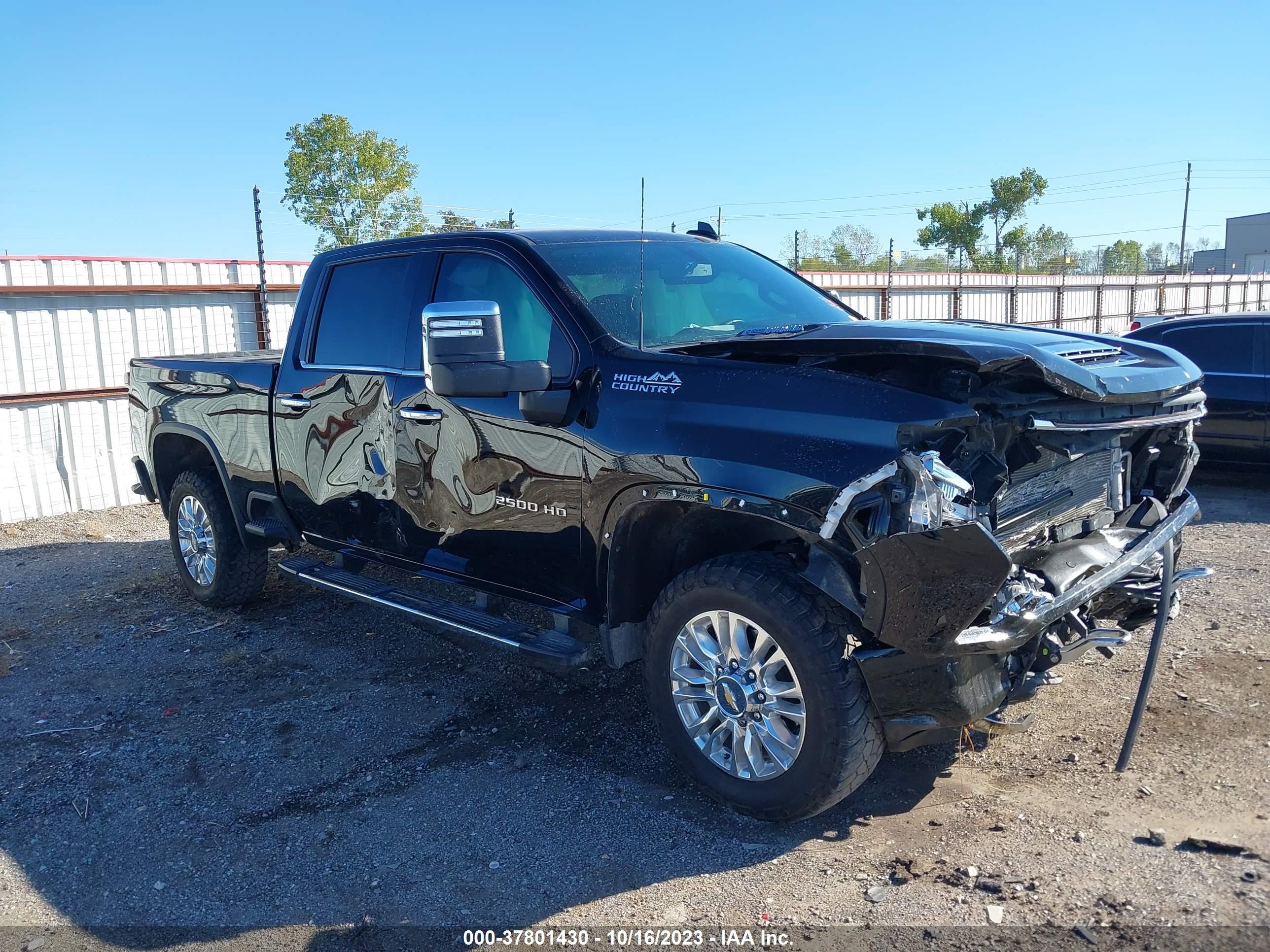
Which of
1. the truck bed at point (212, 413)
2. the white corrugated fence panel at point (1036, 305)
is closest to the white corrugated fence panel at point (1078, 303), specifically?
the white corrugated fence panel at point (1036, 305)

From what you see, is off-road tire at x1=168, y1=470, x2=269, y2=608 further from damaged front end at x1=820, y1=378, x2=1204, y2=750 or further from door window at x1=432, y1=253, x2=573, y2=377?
damaged front end at x1=820, y1=378, x2=1204, y2=750

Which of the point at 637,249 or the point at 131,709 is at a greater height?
the point at 637,249

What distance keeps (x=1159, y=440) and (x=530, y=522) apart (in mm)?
2635

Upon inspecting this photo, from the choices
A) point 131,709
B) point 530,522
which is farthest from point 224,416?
point 530,522

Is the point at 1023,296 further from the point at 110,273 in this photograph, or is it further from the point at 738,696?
the point at 738,696

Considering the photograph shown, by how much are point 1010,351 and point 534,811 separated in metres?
2.39

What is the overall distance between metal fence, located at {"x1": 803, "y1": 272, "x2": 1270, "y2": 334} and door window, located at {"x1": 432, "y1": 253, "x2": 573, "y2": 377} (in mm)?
8813

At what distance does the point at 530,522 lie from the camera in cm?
425

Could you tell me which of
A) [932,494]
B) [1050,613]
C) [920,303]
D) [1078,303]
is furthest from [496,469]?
[1078,303]

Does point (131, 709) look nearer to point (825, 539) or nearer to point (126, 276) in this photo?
point (825, 539)

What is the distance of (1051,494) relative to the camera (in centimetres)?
362

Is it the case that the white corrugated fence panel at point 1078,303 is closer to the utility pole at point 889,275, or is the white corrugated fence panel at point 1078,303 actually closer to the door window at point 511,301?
the utility pole at point 889,275

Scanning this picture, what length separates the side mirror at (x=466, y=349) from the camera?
3691 mm

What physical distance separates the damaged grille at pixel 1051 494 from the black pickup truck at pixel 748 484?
0.01 meters
